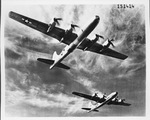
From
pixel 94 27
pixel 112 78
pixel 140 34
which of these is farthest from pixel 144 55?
pixel 94 27

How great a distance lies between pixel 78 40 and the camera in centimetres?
387

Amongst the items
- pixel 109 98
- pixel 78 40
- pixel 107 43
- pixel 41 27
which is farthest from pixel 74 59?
pixel 109 98

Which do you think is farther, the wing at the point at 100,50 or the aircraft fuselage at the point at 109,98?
the wing at the point at 100,50

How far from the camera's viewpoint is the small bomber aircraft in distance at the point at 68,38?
3.77m

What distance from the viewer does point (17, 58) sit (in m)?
3.83

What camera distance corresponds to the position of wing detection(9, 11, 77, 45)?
12.3ft

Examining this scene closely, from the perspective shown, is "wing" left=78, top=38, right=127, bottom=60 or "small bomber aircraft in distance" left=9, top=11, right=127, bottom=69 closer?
"small bomber aircraft in distance" left=9, top=11, right=127, bottom=69

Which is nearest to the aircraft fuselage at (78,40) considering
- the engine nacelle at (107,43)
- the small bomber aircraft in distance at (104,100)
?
the engine nacelle at (107,43)

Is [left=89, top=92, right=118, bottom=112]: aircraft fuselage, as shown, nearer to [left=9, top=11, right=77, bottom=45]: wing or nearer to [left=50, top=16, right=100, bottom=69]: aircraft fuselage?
[left=50, top=16, right=100, bottom=69]: aircraft fuselage

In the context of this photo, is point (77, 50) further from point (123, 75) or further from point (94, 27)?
point (123, 75)

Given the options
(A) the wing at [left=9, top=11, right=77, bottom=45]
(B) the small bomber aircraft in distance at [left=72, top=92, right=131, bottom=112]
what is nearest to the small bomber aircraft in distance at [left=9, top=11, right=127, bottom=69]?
(A) the wing at [left=9, top=11, right=77, bottom=45]

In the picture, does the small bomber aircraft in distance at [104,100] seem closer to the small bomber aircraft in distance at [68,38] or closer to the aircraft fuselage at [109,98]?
the aircraft fuselage at [109,98]

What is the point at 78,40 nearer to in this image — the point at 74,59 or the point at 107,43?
the point at 74,59

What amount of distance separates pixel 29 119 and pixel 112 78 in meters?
1.58
